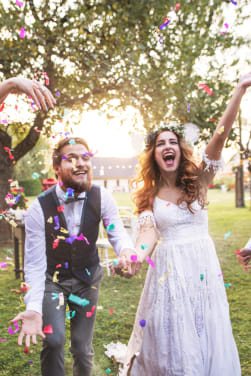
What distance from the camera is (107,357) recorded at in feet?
12.1

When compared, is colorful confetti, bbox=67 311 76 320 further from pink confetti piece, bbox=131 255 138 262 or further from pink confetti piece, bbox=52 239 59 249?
pink confetti piece, bbox=131 255 138 262

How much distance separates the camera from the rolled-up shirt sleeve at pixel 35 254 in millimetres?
2287

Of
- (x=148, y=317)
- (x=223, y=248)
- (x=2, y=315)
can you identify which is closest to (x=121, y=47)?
(x=2, y=315)

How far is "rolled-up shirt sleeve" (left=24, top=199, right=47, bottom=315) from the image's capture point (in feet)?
7.50

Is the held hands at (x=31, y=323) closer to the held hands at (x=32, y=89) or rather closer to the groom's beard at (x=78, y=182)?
the groom's beard at (x=78, y=182)

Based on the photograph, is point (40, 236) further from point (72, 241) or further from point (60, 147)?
point (60, 147)

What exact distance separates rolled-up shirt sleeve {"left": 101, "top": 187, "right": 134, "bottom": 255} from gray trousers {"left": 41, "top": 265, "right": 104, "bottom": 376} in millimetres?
304

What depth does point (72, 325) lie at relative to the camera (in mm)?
2549

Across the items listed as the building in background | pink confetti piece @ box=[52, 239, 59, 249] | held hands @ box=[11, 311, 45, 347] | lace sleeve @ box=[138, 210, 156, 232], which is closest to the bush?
the building in background

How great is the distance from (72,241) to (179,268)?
0.78 meters

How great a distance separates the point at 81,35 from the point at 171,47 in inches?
74.7

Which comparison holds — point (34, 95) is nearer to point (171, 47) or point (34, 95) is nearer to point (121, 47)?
point (121, 47)

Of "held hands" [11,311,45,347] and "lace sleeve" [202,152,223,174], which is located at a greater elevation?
"lace sleeve" [202,152,223,174]

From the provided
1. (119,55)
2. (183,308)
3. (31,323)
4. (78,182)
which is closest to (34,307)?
(31,323)
